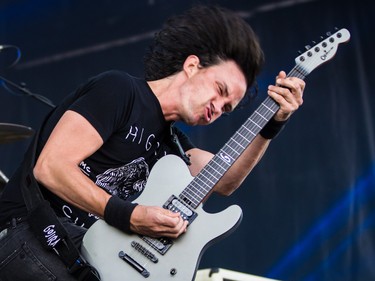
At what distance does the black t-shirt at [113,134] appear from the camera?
2.10 meters

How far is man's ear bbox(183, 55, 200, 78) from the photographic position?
238 cm

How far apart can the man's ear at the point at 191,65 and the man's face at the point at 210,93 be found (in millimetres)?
21

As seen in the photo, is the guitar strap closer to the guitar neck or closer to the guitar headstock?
the guitar neck

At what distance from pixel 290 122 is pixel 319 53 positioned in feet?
4.49

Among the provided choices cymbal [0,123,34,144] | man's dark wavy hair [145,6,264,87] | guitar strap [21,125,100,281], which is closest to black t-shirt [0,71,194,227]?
guitar strap [21,125,100,281]

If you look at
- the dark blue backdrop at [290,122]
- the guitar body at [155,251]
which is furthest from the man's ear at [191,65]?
the dark blue backdrop at [290,122]

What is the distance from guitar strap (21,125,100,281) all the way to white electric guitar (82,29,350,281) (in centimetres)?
7

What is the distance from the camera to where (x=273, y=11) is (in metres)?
4.02

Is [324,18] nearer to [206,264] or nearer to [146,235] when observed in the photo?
[206,264]

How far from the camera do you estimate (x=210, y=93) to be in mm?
2309

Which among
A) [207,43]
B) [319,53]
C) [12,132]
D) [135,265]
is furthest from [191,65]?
[12,132]

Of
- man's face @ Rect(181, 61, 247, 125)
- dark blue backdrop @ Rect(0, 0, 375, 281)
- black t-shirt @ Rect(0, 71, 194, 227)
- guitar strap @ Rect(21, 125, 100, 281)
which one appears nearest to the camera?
guitar strap @ Rect(21, 125, 100, 281)

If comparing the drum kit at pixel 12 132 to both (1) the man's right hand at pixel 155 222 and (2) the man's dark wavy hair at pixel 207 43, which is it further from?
(1) the man's right hand at pixel 155 222

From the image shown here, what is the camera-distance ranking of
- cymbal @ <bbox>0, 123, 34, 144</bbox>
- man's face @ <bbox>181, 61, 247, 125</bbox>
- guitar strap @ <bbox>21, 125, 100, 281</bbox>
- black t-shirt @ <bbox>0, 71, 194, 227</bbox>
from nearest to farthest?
guitar strap @ <bbox>21, 125, 100, 281</bbox> < black t-shirt @ <bbox>0, 71, 194, 227</bbox> < man's face @ <bbox>181, 61, 247, 125</bbox> < cymbal @ <bbox>0, 123, 34, 144</bbox>
